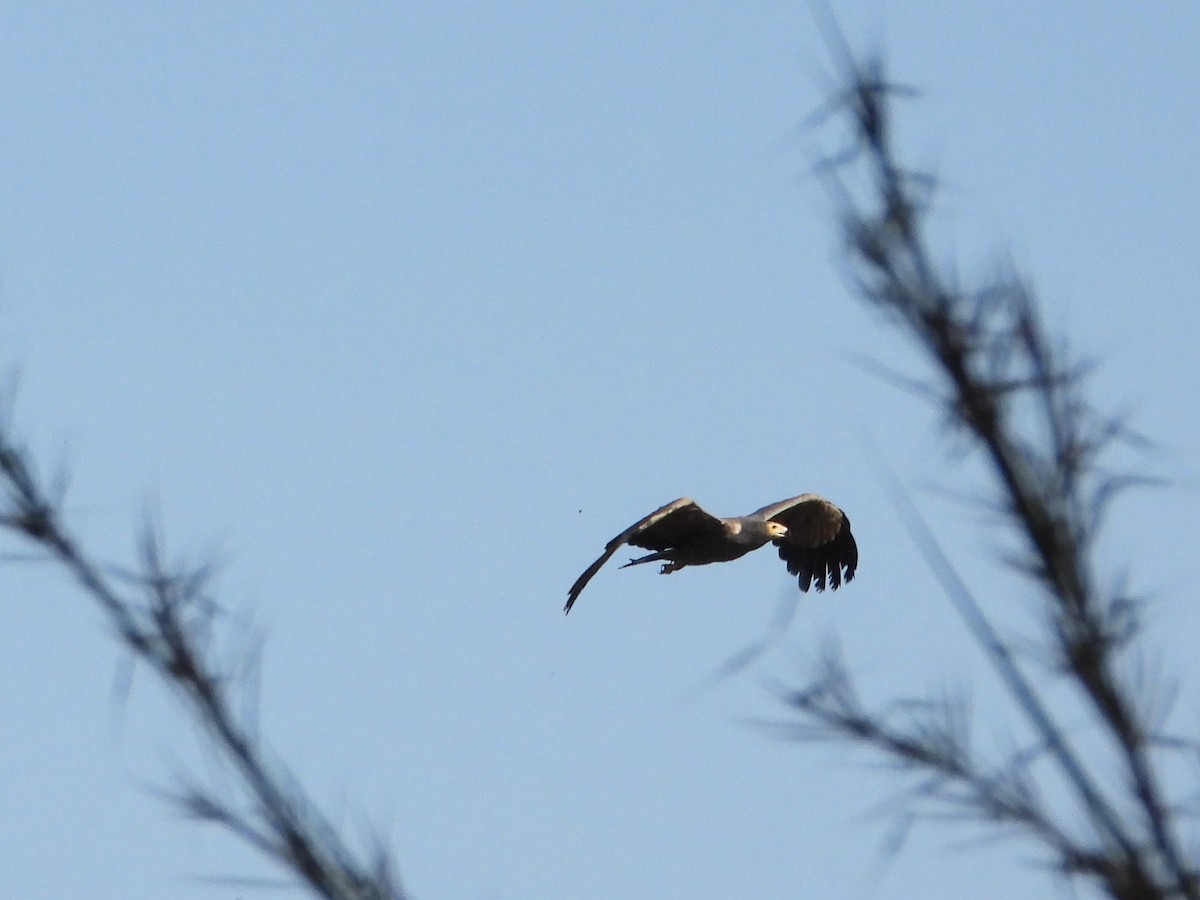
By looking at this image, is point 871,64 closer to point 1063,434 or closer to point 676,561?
point 1063,434

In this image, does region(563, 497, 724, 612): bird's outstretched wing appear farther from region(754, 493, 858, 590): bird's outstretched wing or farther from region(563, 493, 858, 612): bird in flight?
region(754, 493, 858, 590): bird's outstretched wing

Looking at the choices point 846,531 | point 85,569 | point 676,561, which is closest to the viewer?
point 85,569

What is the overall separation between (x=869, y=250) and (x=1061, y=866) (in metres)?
1.05

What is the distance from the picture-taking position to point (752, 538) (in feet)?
54.2

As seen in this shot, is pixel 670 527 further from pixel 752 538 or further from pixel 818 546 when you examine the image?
pixel 818 546

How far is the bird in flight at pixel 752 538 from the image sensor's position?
1533 centimetres

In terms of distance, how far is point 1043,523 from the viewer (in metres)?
2.92

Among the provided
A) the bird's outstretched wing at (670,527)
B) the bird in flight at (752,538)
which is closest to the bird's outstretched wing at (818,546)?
the bird in flight at (752,538)

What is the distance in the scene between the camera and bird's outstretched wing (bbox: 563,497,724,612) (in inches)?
577

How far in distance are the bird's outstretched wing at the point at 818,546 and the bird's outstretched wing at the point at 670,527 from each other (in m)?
2.31

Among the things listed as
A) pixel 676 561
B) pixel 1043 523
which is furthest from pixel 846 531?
pixel 1043 523

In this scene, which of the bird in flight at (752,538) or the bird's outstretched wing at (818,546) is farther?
the bird's outstretched wing at (818,546)

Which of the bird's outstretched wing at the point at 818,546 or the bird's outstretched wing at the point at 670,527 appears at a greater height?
the bird's outstretched wing at the point at 670,527

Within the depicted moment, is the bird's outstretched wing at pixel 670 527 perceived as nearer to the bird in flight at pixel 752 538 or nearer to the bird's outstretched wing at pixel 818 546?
the bird in flight at pixel 752 538
